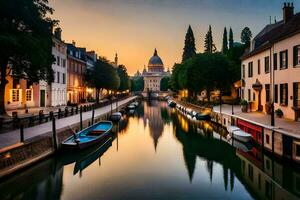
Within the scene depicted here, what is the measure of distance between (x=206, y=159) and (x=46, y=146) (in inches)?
499

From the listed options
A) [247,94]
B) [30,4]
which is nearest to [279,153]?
[247,94]

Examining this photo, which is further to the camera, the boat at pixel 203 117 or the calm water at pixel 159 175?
the boat at pixel 203 117

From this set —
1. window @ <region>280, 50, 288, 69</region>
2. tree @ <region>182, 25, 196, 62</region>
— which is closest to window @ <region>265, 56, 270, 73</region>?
window @ <region>280, 50, 288, 69</region>

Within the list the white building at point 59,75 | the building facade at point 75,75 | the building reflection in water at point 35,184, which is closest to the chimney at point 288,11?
the building reflection in water at point 35,184

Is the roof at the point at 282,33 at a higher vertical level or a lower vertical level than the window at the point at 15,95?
higher

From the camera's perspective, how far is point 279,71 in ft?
100.0

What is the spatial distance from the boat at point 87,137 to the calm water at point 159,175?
32.2 inches

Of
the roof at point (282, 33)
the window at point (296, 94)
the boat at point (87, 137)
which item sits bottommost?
the boat at point (87, 137)

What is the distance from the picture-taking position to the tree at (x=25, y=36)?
2650cm

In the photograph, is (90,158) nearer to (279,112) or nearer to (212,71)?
(279,112)

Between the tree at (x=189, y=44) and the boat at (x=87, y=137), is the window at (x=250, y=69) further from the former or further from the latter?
the tree at (x=189, y=44)

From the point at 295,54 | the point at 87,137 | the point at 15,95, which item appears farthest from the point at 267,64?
the point at 15,95

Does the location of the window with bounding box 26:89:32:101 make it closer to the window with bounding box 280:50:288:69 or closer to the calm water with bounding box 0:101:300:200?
the calm water with bounding box 0:101:300:200

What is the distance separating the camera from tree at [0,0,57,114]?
26500 mm
